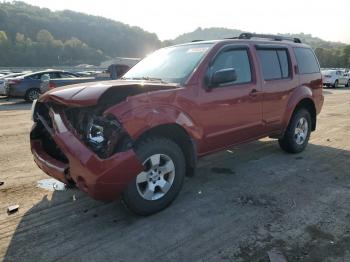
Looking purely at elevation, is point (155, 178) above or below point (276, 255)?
above

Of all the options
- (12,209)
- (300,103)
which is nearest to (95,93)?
(12,209)

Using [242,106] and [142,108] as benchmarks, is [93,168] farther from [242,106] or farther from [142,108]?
[242,106]

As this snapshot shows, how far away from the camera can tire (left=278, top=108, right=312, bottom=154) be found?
6371 mm

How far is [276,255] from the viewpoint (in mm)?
3266

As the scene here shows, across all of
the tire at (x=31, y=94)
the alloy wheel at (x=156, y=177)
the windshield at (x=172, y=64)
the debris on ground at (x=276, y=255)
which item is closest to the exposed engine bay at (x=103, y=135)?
the alloy wheel at (x=156, y=177)

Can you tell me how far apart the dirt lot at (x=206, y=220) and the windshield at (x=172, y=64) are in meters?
1.51

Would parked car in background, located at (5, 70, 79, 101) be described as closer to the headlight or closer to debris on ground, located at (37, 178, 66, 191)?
debris on ground, located at (37, 178, 66, 191)

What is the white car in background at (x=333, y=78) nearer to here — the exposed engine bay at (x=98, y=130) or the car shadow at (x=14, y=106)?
the car shadow at (x=14, y=106)

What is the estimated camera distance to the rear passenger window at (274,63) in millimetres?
5586

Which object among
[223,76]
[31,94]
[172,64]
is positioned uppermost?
[172,64]

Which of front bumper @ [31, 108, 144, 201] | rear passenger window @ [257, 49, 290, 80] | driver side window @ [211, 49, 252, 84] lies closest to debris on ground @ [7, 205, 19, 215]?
front bumper @ [31, 108, 144, 201]

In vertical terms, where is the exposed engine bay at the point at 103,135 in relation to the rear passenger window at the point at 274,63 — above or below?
below

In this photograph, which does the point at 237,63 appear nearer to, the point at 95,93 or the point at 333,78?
the point at 95,93

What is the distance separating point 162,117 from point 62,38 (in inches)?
4238
